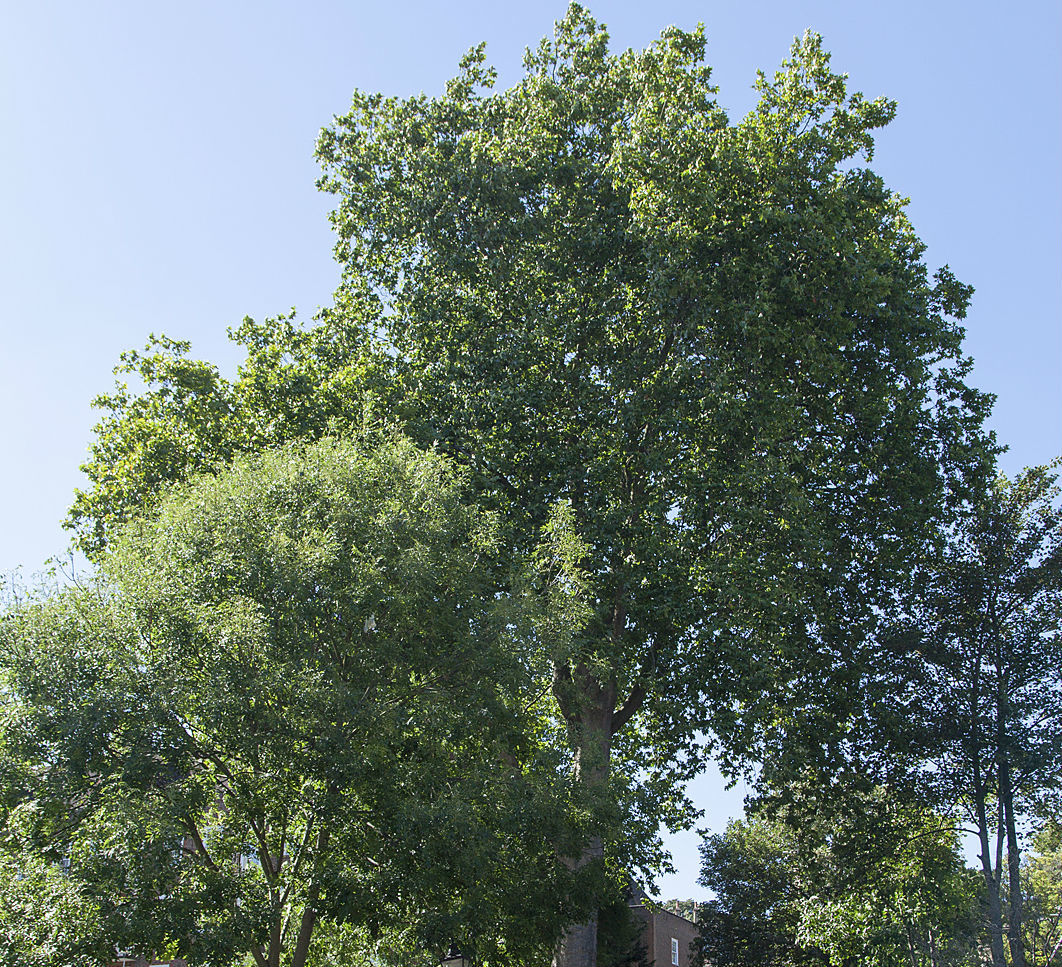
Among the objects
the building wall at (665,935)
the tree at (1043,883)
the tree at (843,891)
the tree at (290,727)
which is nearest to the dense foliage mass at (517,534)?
the tree at (290,727)

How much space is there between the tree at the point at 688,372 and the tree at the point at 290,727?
14.8 ft

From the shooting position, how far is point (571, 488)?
24.6m

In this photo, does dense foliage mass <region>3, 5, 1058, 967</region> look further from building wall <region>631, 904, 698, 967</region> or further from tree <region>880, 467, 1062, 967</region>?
building wall <region>631, 904, 698, 967</region>

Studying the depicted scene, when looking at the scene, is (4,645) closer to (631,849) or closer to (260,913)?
(260,913)

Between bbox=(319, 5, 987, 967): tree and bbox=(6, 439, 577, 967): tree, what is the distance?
4524mm

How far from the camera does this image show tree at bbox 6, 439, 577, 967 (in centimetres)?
1439

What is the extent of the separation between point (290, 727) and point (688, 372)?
12.9 m

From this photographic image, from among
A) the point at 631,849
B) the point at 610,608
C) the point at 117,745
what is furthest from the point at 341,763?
the point at 610,608

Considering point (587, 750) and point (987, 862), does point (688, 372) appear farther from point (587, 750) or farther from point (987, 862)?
point (987, 862)

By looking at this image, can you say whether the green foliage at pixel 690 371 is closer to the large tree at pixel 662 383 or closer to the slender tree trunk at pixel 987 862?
the large tree at pixel 662 383

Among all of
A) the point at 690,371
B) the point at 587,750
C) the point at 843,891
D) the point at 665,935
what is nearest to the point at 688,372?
the point at 690,371

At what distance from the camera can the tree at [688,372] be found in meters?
22.0

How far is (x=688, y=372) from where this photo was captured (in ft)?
76.2

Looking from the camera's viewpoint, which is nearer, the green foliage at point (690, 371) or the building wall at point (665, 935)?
the green foliage at point (690, 371)
